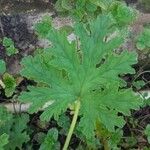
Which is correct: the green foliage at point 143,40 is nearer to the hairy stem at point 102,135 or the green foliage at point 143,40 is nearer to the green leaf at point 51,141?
the hairy stem at point 102,135

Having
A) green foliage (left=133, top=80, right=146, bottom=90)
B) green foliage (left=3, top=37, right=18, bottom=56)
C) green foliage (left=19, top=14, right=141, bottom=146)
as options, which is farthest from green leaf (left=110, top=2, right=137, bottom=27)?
green foliage (left=3, top=37, right=18, bottom=56)

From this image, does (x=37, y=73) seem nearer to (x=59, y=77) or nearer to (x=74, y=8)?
(x=59, y=77)

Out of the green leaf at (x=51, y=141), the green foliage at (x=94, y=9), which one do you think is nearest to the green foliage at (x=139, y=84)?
the green foliage at (x=94, y=9)

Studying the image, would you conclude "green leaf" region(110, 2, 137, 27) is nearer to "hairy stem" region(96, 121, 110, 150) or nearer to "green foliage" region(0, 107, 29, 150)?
"hairy stem" region(96, 121, 110, 150)

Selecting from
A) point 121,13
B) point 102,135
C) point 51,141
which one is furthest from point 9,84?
point 121,13

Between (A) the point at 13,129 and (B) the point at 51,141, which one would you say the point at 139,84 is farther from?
(A) the point at 13,129
